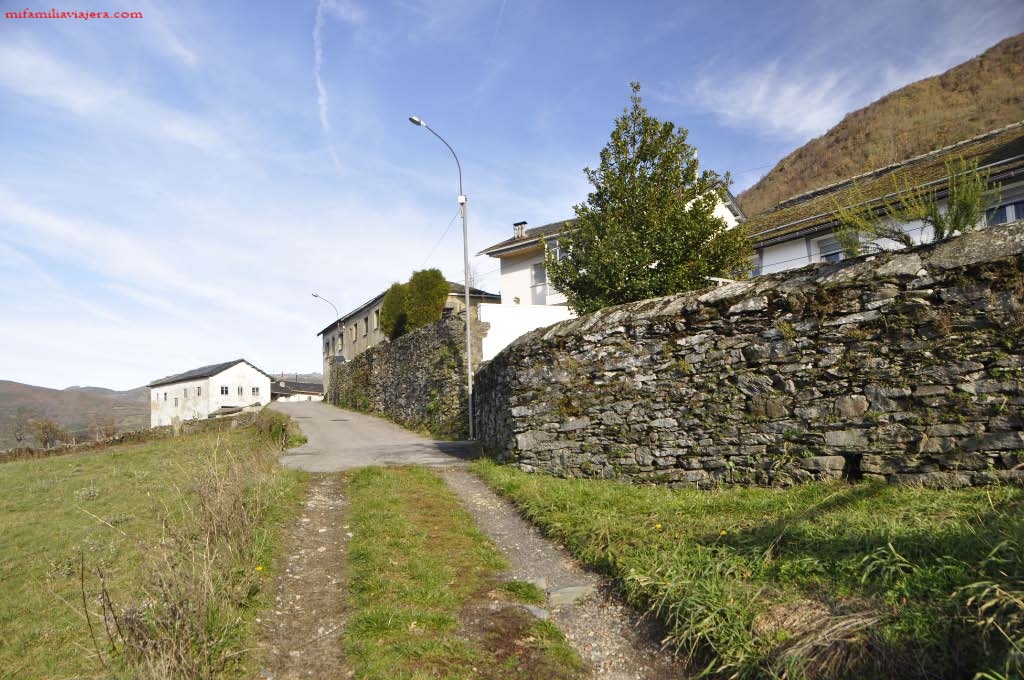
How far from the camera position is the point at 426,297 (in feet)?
83.1

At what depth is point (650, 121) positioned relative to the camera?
12000 mm

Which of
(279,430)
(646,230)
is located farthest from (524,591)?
(279,430)

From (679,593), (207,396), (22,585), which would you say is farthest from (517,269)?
(207,396)

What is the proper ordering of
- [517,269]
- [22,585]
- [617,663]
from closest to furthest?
[617,663]
[22,585]
[517,269]

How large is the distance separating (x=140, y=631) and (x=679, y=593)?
3.64 m

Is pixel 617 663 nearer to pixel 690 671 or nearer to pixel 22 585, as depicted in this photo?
pixel 690 671

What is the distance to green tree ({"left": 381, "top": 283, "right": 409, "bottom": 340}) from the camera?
27828 mm

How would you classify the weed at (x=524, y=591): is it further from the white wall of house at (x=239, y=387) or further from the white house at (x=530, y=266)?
the white wall of house at (x=239, y=387)

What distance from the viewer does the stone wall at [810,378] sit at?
18.5 ft

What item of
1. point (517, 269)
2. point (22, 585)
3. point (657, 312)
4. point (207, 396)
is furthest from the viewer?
point (207, 396)

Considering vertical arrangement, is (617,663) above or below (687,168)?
below

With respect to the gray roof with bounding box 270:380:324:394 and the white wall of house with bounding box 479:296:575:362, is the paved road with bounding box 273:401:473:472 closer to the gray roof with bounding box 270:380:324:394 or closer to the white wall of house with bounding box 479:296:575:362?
the white wall of house with bounding box 479:296:575:362

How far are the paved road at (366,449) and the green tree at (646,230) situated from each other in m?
4.50

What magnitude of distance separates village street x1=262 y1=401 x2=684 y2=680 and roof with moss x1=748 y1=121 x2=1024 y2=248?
37.0 ft
